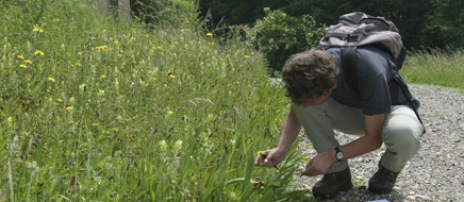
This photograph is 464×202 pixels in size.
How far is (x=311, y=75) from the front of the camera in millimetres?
2518

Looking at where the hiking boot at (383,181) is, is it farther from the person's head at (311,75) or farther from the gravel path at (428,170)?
the person's head at (311,75)

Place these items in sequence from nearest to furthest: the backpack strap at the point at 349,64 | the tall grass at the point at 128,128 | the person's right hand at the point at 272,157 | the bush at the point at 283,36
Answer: the tall grass at the point at 128,128 → the backpack strap at the point at 349,64 → the person's right hand at the point at 272,157 → the bush at the point at 283,36

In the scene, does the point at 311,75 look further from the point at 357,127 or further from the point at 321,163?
the point at 357,127

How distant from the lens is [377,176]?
302 cm

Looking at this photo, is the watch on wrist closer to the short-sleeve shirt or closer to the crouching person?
the crouching person

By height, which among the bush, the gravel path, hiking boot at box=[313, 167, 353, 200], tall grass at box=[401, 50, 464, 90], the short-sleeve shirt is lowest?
the bush

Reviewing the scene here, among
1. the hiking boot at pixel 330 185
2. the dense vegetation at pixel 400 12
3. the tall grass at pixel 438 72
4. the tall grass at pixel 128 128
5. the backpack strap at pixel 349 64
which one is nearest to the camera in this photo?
the tall grass at pixel 128 128

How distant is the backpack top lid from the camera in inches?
111

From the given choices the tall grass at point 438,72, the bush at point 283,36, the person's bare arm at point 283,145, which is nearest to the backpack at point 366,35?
the person's bare arm at point 283,145

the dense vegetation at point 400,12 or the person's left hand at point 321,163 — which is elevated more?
the person's left hand at point 321,163

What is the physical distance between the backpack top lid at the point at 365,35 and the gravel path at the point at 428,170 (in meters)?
0.82

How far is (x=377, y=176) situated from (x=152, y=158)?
132 cm

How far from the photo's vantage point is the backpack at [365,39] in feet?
9.12


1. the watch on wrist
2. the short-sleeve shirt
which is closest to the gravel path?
the watch on wrist
